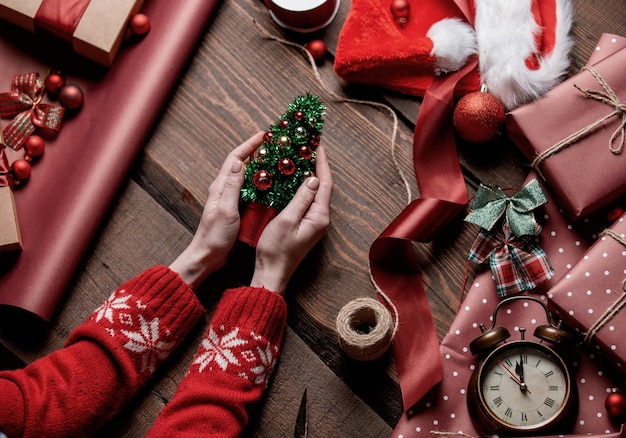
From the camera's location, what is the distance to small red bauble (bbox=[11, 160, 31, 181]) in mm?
1160

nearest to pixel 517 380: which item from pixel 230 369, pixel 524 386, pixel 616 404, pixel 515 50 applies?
pixel 524 386

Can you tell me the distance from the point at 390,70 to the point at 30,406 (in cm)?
87

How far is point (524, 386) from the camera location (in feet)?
3.28

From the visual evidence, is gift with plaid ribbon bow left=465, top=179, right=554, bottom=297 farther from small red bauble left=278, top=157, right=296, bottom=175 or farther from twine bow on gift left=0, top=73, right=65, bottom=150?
twine bow on gift left=0, top=73, right=65, bottom=150

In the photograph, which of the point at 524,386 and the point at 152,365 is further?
the point at 152,365

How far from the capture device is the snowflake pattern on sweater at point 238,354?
1.07 m

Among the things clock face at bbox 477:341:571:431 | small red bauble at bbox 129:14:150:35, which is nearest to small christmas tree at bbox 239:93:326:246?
small red bauble at bbox 129:14:150:35

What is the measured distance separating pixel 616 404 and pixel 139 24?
1.08 metres

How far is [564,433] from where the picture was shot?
1.03m

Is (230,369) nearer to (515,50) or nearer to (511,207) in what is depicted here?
(511,207)

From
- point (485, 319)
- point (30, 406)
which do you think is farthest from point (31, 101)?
point (485, 319)

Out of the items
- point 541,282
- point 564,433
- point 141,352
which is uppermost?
point 541,282

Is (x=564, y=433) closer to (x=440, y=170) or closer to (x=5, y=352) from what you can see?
Result: (x=440, y=170)

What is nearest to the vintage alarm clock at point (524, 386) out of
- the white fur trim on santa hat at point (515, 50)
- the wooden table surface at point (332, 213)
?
the wooden table surface at point (332, 213)
